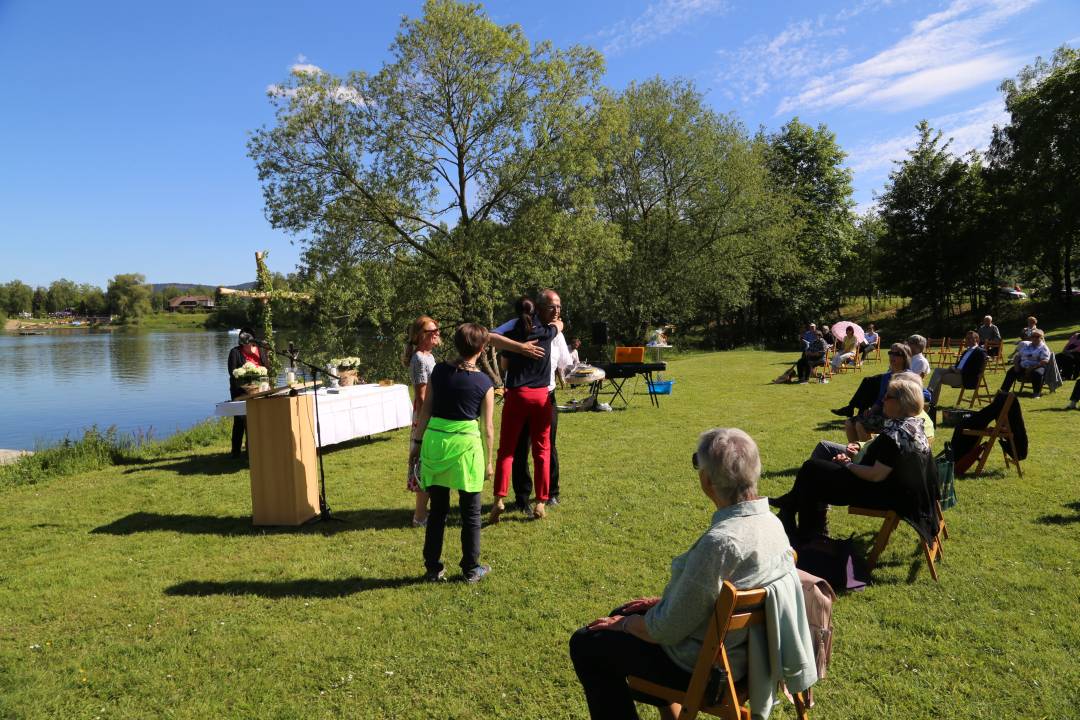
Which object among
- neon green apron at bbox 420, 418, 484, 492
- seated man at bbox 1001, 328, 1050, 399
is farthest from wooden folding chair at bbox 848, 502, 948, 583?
seated man at bbox 1001, 328, 1050, 399

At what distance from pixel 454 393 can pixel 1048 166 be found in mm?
34715

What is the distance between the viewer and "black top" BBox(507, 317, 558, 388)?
5238 mm

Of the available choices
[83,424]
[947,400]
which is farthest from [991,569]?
[83,424]

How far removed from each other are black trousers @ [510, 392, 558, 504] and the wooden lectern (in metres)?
1.94

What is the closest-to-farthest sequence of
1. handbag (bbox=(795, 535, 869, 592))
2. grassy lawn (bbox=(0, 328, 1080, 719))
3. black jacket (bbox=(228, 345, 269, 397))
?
1. grassy lawn (bbox=(0, 328, 1080, 719))
2. handbag (bbox=(795, 535, 869, 592))
3. black jacket (bbox=(228, 345, 269, 397))

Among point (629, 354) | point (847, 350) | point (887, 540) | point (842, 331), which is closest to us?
point (887, 540)

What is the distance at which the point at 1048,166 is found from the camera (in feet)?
92.5

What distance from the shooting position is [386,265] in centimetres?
1869

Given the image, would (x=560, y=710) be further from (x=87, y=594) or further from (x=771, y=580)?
(x=87, y=594)

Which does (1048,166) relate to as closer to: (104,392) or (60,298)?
(104,392)

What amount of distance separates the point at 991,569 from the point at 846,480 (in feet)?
3.73

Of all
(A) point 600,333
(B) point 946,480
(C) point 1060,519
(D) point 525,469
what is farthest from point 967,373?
(A) point 600,333

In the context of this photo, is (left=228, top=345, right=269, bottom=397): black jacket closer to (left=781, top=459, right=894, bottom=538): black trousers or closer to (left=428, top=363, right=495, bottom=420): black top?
(left=428, top=363, right=495, bottom=420): black top

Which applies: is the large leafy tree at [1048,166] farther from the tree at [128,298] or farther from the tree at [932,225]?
the tree at [128,298]
